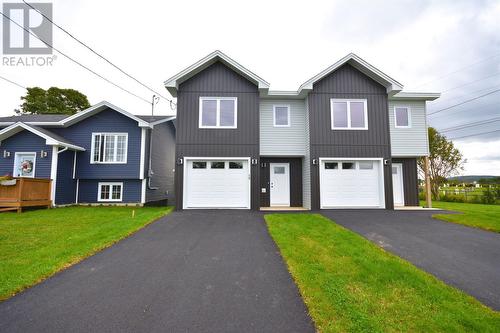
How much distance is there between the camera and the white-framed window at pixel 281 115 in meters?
11.4

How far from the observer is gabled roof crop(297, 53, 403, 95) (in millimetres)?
10484

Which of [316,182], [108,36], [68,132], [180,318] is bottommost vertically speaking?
[180,318]

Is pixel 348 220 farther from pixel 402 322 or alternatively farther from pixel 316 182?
pixel 402 322

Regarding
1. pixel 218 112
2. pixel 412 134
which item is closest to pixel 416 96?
pixel 412 134

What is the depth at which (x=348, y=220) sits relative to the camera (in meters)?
7.96

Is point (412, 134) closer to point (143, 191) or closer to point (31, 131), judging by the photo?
point (143, 191)

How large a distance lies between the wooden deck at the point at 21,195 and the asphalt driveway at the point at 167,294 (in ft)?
27.2

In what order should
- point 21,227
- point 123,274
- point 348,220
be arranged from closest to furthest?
point 123,274
point 21,227
point 348,220

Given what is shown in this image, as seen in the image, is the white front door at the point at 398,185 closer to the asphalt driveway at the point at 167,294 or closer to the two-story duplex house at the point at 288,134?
the two-story duplex house at the point at 288,134

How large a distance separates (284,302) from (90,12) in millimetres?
15137

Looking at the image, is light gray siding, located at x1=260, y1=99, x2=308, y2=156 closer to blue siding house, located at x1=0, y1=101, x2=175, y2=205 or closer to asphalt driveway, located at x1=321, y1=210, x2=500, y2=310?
asphalt driveway, located at x1=321, y1=210, x2=500, y2=310

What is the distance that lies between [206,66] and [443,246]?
1077cm

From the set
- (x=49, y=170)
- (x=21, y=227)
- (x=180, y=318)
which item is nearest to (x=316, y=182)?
(x=180, y=318)

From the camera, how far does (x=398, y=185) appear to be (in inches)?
477
